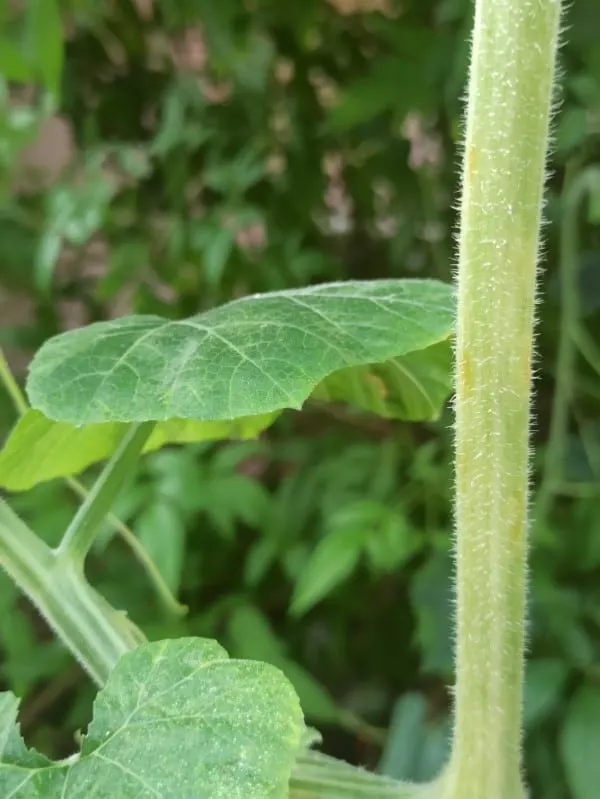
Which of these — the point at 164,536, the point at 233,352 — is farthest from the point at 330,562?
the point at 233,352

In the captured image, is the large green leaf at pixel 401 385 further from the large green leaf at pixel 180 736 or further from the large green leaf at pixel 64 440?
the large green leaf at pixel 180 736

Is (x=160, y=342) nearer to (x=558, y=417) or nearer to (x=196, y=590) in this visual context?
(x=558, y=417)

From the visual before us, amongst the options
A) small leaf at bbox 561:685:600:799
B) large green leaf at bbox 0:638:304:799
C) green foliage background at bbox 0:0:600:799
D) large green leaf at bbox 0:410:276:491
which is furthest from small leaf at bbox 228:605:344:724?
large green leaf at bbox 0:638:304:799

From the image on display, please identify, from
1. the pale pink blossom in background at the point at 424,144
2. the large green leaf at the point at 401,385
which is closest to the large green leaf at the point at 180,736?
the large green leaf at the point at 401,385

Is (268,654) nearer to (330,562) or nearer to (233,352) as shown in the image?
(330,562)

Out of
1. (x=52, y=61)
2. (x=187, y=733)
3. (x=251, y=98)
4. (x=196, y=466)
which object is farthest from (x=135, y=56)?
(x=187, y=733)

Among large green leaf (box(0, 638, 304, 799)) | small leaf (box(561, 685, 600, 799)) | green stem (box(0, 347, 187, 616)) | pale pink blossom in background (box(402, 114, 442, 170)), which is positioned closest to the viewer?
large green leaf (box(0, 638, 304, 799))

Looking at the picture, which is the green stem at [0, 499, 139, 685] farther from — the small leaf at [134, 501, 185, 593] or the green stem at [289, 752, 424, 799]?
the small leaf at [134, 501, 185, 593]
